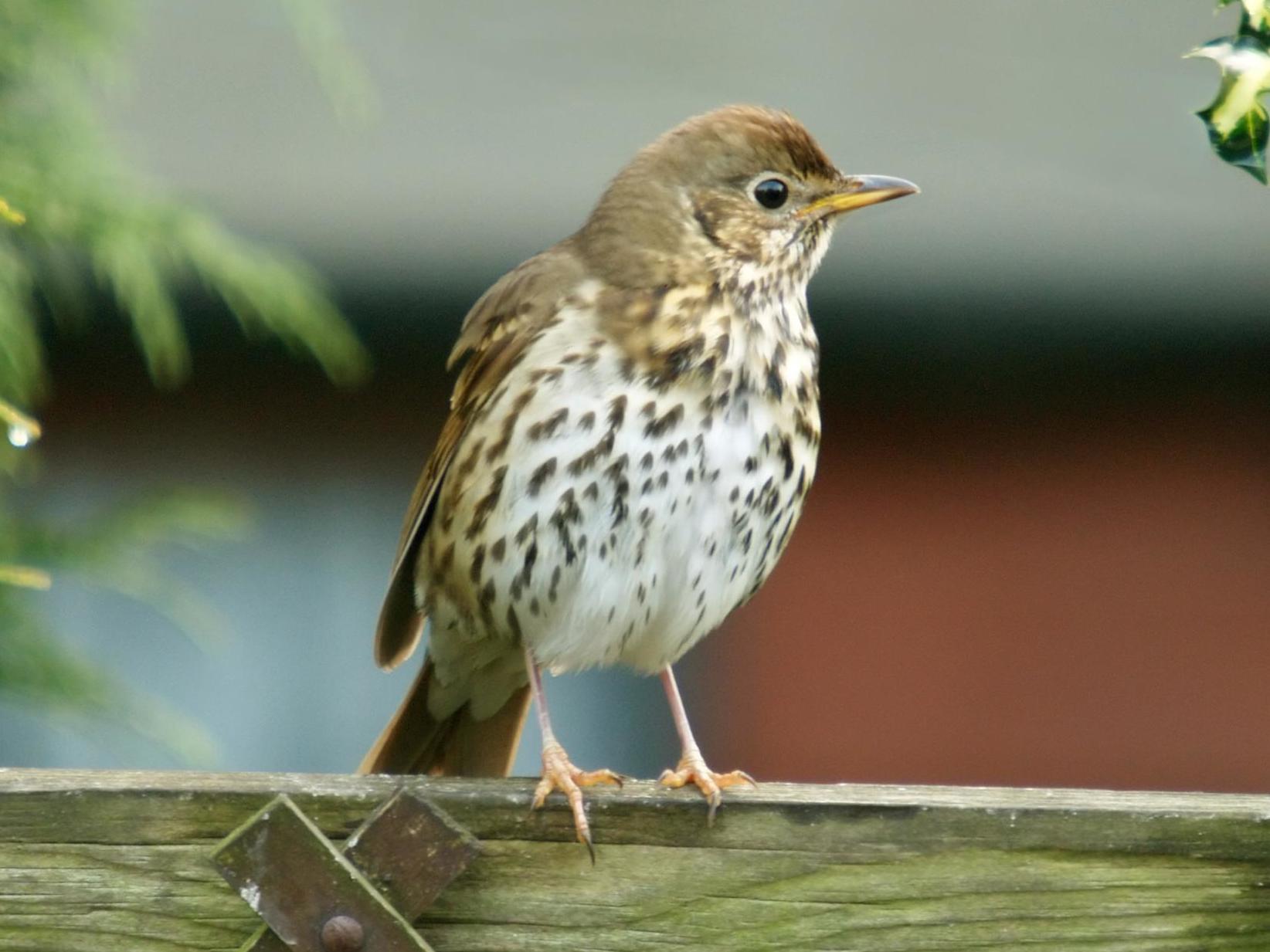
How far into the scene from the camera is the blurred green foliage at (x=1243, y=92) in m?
1.82

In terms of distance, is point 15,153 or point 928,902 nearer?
point 928,902

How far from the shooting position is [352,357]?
6039mm

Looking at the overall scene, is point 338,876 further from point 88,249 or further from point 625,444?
point 88,249

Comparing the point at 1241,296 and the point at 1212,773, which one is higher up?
the point at 1241,296

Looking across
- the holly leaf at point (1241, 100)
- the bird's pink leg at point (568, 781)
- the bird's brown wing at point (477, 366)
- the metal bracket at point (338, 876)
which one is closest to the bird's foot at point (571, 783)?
the bird's pink leg at point (568, 781)

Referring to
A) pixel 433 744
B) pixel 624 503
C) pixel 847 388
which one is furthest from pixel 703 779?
pixel 847 388

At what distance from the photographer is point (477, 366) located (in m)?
→ 3.26

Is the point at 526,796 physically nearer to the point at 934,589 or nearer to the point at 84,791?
the point at 84,791

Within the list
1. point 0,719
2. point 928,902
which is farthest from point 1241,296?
point 928,902

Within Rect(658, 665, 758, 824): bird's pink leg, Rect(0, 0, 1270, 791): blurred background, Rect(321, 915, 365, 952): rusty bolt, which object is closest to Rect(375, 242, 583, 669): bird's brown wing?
Rect(658, 665, 758, 824): bird's pink leg

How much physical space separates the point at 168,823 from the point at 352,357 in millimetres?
4068

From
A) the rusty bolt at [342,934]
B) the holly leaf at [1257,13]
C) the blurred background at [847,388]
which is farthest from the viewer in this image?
the blurred background at [847,388]

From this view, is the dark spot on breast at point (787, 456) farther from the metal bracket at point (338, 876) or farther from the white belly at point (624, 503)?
the metal bracket at point (338, 876)

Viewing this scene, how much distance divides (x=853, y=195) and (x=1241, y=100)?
145cm
